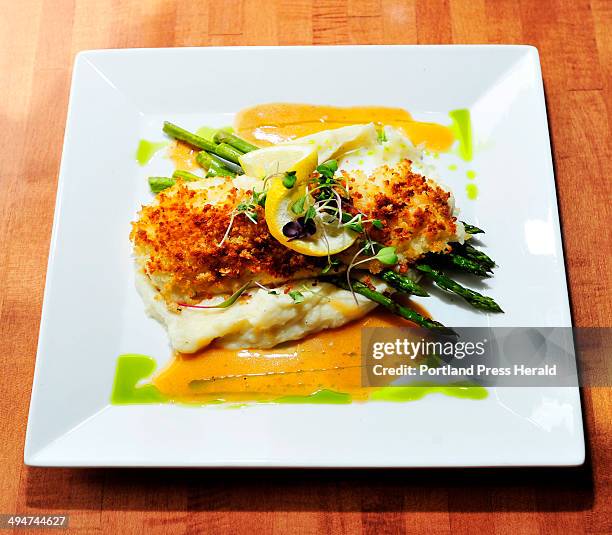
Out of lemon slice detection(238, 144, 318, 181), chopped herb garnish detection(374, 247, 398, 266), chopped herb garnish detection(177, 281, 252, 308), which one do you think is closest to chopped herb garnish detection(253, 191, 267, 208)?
lemon slice detection(238, 144, 318, 181)

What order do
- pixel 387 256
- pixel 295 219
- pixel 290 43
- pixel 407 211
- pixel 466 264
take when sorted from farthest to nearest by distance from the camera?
pixel 290 43 < pixel 466 264 < pixel 407 211 < pixel 387 256 < pixel 295 219

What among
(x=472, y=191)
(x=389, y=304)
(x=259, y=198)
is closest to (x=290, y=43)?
(x=259, y=198)

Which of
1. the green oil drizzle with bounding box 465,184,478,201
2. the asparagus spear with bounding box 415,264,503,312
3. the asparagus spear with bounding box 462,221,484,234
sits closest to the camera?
the asparagus spear with bounding box 415,264,503,312

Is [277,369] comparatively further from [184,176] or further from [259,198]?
[184,176]

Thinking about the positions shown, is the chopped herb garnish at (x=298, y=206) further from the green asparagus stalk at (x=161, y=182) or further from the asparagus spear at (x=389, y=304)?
the green asparagus stalk at (x=161, y=182)

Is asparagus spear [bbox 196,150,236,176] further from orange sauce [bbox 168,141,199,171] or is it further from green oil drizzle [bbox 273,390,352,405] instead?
green oil drizzle [bbox 273,390,352,405]

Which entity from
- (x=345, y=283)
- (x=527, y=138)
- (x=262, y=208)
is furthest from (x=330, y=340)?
(x=527, y=138)
